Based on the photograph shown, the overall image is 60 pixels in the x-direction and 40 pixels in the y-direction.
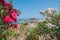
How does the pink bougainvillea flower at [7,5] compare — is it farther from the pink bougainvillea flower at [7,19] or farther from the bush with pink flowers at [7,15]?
the pink bougainvillea flower at [7,19]

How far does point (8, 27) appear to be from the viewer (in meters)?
3.42

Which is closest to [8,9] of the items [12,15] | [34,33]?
[12,15]

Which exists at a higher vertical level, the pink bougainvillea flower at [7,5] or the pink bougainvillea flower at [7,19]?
the pink bougainvillea flower at [7,5]

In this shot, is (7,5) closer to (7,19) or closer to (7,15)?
(7,15)

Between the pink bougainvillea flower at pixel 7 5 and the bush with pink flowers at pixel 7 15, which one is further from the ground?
the pink bougainvillea flower at pixel 7 5

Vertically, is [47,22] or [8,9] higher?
[8,9]

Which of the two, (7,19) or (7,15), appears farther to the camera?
(7,15)

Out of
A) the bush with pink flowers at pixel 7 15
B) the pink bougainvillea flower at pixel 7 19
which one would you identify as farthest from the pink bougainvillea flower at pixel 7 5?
the pink bougainvillea flower at pixel 7 19

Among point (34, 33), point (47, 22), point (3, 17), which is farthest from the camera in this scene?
point (47, 22)

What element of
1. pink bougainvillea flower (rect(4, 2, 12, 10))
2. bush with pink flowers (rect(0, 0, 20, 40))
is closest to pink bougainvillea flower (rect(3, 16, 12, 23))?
bush with pink flowers (rect(0, 0, 20, 40))

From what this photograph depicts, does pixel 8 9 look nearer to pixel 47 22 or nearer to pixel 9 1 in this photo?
pixel 9 1

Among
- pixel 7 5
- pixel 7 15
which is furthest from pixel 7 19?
pixel 7 5

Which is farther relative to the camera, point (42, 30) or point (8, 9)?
point (42, 30)

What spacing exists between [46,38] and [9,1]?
4.13 m
